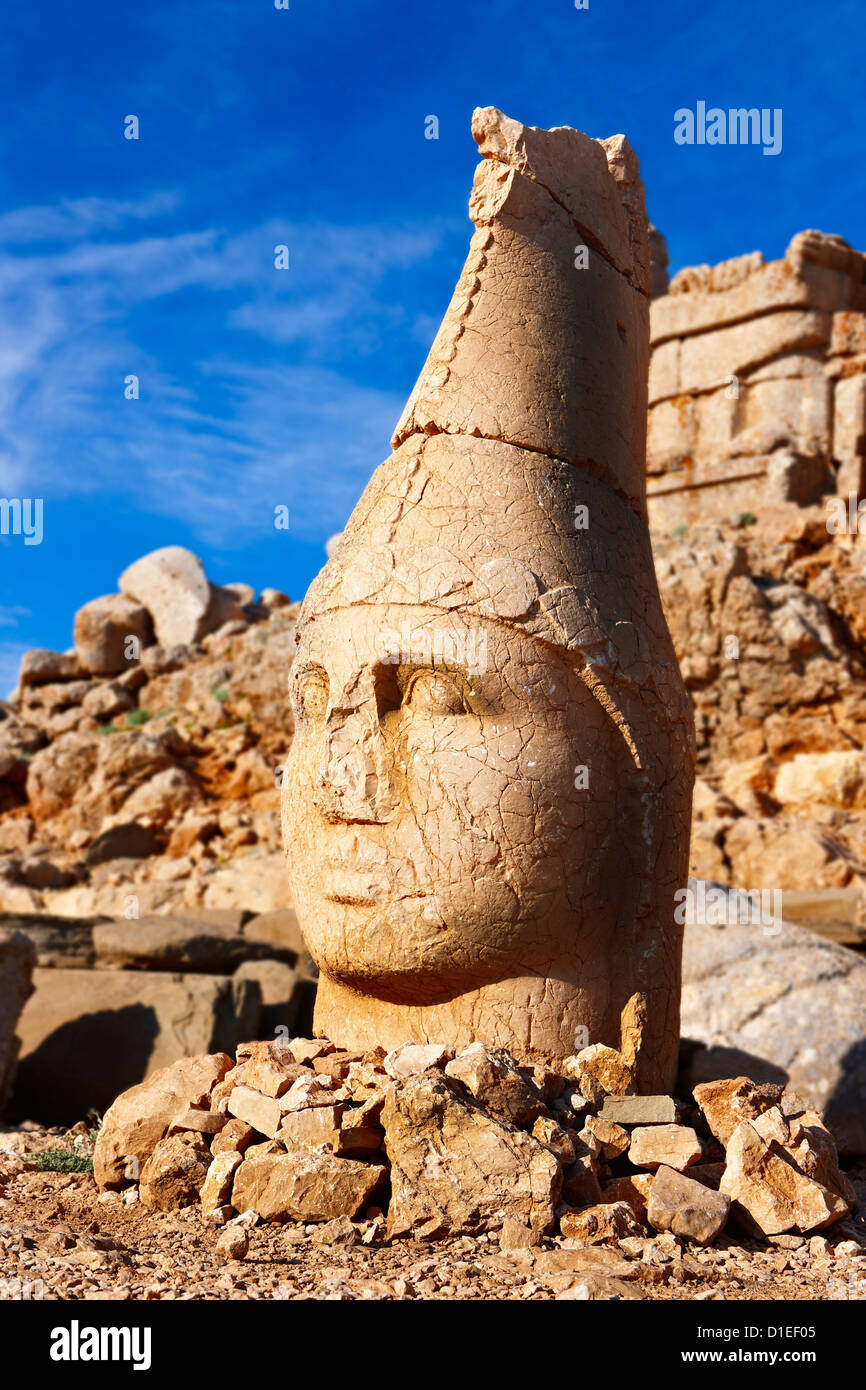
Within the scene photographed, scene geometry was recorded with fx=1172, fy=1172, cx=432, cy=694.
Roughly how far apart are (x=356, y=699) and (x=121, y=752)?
1147cm

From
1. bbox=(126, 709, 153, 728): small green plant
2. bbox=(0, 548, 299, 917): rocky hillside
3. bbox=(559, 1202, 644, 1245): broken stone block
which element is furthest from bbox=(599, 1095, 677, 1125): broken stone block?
bbox=(126, 709, 153, 728): small green plant

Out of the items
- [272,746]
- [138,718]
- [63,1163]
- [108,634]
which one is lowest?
[63,1163]

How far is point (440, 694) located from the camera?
383 centimetres

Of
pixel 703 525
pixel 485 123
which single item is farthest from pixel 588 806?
pixel 703 525

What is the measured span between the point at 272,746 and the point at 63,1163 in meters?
10.8

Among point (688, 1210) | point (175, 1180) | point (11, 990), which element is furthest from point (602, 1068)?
point (11, 990)

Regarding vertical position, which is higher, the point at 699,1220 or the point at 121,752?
the point at 121,752

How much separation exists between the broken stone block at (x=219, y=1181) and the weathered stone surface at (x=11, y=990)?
3.24 metres

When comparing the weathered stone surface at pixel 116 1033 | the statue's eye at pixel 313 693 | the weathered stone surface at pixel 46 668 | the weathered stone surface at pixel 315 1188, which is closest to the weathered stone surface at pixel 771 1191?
the weathered stone surface at pixel 315 1188

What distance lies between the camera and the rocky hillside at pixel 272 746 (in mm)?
11219

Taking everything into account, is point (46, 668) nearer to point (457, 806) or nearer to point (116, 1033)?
point (116, 1033)

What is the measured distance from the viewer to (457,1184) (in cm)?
311

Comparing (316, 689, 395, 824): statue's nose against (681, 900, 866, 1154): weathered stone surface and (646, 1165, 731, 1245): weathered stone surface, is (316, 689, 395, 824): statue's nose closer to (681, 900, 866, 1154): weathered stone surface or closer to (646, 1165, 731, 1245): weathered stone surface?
(646, 1165, 731, 1245): weathered stone surface

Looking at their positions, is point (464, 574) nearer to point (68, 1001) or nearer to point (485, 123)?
point (485, 123)
